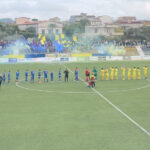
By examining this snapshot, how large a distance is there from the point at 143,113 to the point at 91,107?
2942 mm

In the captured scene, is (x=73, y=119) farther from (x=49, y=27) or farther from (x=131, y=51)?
(x=49, y=27)

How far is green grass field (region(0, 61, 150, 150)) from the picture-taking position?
33.6 feet

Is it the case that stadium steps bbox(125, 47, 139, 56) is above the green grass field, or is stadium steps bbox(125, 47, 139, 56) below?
above

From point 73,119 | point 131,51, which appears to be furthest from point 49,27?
point 73,119

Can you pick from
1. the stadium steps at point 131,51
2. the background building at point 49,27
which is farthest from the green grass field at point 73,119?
the background building at point 49,27

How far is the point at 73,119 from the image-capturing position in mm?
Answer: 13312

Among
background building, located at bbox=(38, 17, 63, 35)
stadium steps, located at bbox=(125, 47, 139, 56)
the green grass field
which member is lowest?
the green grass field

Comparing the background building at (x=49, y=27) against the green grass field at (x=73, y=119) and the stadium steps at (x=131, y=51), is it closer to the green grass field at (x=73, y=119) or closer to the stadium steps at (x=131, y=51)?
the stadium steps at (x=131, y=51)

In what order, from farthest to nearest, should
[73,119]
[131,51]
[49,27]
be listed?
[49,27]
[131,51]
[73,119]

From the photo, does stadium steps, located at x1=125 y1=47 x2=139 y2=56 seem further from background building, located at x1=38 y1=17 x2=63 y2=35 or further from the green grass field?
background building, located at x1=38 y1=17 x2=63 y2=35

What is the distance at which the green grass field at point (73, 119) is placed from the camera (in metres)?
10.2

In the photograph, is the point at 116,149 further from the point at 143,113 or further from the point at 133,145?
the point at 143,113

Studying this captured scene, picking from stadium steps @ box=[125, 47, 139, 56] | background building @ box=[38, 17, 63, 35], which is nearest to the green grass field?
stadium steps @ box=[125, 47, 139, 56]

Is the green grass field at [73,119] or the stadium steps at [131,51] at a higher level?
the stadium steps at [131,51]
